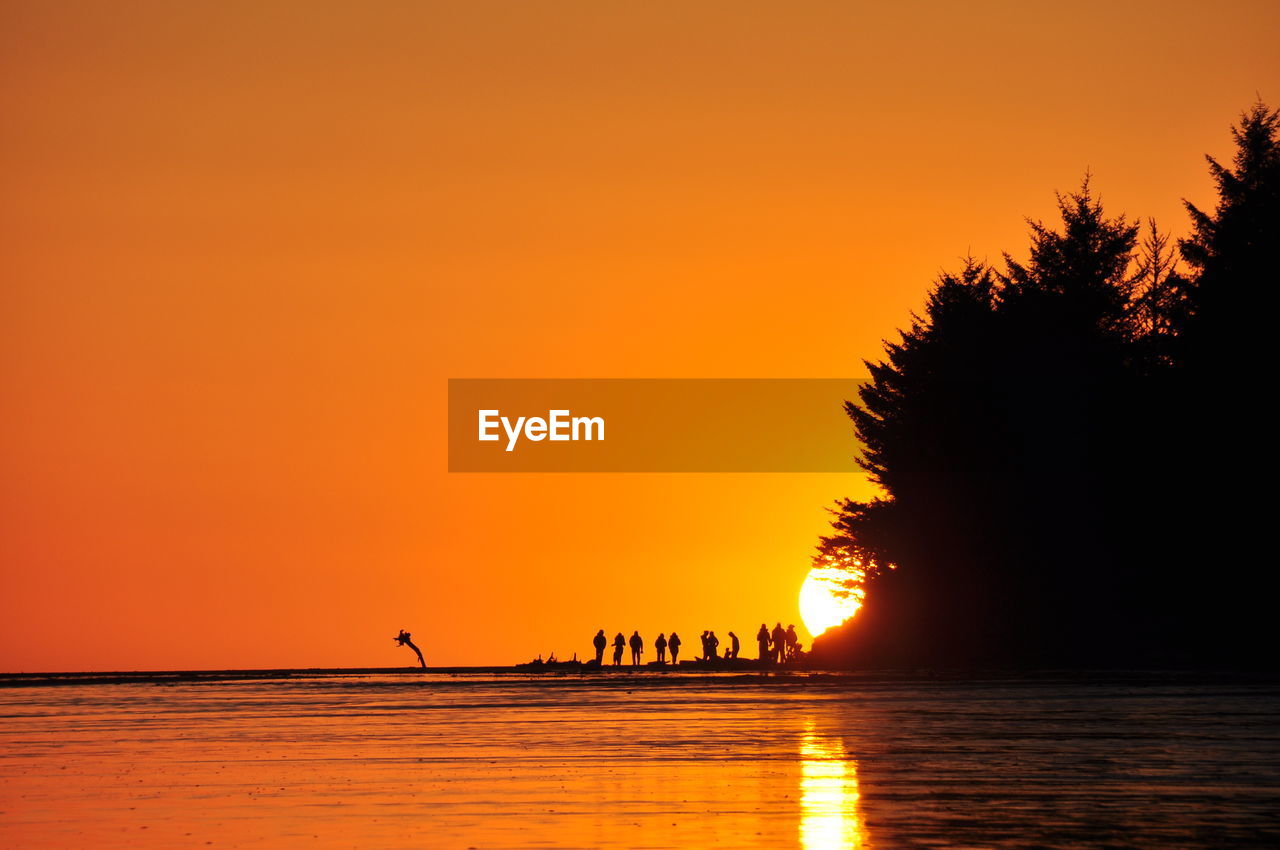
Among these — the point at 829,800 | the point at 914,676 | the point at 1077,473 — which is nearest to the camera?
the point at 829,800

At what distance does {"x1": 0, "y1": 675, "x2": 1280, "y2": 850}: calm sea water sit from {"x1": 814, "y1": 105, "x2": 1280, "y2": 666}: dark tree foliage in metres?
27.2

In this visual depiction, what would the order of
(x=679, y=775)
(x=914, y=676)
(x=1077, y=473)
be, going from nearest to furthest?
(x=679, y=775) → (x=914, y=676) → (x=1077, y=473)

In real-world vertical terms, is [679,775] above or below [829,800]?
above

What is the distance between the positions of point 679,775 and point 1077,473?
55.9 meters

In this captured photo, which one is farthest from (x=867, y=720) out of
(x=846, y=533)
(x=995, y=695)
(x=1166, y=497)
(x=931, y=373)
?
(x=846, y=533)

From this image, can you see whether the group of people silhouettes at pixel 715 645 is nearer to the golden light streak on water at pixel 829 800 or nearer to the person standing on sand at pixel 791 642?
the person standing on sand at pixel 791 642

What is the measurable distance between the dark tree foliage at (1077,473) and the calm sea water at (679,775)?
89.1 ft

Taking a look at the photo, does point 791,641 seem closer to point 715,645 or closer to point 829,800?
point 715,645

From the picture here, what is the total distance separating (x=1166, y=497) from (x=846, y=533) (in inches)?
967

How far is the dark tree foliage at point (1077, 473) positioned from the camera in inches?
2800

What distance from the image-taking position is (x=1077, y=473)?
7544cm

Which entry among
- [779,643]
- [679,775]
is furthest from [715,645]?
[679,775]

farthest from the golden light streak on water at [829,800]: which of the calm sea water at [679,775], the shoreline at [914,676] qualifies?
the shoreline at [914,676]

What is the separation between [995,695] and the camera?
145ft
